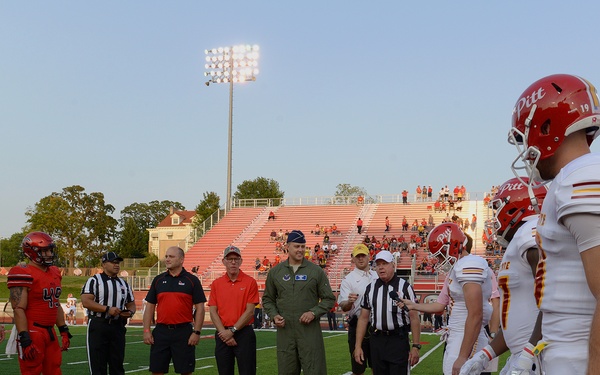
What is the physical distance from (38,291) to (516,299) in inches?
210

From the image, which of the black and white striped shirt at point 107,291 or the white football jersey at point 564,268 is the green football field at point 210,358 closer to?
the black and white striped shirt at point 107,291

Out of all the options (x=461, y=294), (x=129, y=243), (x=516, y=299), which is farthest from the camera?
(x=129, y=243)

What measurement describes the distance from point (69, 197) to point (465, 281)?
7266 centimetres

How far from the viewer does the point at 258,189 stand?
7544 centimetres

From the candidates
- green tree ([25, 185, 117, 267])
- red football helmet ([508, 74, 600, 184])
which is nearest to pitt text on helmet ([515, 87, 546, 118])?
red football helmet ([508, 74, 600, 184])

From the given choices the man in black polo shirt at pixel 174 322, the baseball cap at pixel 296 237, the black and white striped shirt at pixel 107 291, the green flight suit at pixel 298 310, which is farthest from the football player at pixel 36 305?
the baseball cap at pixel 296 237

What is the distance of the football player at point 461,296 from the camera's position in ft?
16.2

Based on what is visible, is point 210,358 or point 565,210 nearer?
point 565,210

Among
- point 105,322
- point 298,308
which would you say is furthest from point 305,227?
point 298,308

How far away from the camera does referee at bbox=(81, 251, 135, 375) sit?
900 cm

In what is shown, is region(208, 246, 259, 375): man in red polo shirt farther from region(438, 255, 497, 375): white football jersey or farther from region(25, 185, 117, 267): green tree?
region(25, 185, 117, 267): green tree

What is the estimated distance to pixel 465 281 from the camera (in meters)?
5.10

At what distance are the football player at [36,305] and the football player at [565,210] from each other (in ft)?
18.8

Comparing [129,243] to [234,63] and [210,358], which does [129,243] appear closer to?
[234,63]
